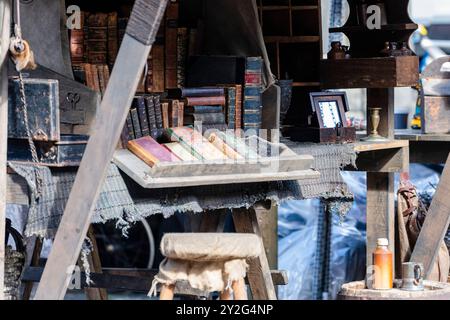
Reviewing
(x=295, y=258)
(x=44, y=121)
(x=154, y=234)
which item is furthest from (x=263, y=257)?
(x=154, y=234)

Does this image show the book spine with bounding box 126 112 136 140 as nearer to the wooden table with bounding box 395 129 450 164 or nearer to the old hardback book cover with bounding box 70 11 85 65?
the old hardback book cover with bounding box 70 11 85 65

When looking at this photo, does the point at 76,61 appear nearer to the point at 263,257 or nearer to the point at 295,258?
the point at 263,257

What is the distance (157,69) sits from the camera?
253 inches

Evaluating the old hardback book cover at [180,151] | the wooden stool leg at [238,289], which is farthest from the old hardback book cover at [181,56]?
the wooden stool leg at [238,289]

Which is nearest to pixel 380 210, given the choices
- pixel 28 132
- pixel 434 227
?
pixel 434 227

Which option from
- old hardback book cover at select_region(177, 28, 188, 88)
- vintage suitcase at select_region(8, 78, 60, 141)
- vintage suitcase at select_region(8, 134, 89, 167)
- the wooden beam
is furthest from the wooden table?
the wooden beam

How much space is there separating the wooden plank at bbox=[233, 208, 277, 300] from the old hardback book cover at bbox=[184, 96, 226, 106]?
1.96 ft

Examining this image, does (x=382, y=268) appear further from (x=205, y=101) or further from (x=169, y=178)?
(x=169, y=178)

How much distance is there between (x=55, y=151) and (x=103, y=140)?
0.56 metres

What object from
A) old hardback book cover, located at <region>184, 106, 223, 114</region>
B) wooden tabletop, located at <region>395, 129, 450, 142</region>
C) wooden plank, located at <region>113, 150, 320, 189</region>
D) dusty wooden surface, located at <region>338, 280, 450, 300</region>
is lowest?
dusty wooden surface, located at <region>338, 280, 450, 300</region>

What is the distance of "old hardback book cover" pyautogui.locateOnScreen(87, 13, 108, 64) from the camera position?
21.1 feet

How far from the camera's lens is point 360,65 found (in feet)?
23.0

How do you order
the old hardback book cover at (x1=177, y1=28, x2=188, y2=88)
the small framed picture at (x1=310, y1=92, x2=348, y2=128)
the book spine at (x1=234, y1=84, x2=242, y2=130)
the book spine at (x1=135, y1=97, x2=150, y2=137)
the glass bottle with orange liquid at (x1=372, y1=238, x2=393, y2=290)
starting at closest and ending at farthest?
the book spine at (x1=135, y1=97, x2=150, y2=137) → the glass bottle with orange liquid at (x1=372, y1=238, x2=393, y2=290) → the book spine at (x1=234, y1=84, x2=242, y2=130) → the old hardback book cover at (x1=177, y1=28, x2=188, y2=88) → the small framed picture at (x1=310, y1=92, x2=348, y2=128)

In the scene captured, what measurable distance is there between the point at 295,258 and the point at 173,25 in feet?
13.0
